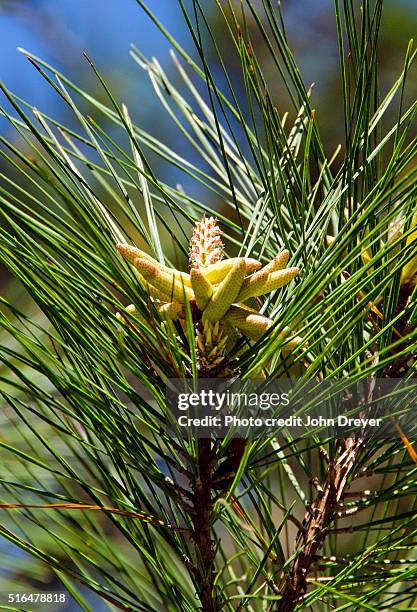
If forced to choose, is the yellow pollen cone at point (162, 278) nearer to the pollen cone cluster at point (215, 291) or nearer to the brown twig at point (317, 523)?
the pollen cone cluster at point (215, 291)

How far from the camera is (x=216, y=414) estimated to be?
1.18 feet

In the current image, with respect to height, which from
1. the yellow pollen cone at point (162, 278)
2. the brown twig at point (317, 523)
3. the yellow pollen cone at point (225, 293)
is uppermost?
the yellow pollen cone at point (162, 278)

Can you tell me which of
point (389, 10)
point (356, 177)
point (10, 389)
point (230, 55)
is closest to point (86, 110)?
point (230, 55)

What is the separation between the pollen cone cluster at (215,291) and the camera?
347 millimetres

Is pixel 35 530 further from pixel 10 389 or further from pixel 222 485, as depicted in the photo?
pixel 222 485

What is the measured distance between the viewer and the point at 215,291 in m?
0.36

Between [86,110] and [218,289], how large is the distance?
1.05m

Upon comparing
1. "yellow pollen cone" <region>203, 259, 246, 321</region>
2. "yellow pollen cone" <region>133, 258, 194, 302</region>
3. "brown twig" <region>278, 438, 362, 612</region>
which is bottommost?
"brown twig" <region>278, 438, 362, 612</region>

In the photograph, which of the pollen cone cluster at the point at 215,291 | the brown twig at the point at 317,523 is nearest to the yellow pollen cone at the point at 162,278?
the pollen cone cluster at the point at 215,291

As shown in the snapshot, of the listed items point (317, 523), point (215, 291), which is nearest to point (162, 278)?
point (215, 291)

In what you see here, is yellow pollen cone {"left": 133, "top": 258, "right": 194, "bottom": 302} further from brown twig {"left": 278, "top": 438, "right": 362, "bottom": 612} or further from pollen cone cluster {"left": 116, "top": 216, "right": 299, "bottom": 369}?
brown twig {"left": 278, "top": 438, "right": 362, "bottom": 612}

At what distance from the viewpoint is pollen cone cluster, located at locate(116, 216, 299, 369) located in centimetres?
35

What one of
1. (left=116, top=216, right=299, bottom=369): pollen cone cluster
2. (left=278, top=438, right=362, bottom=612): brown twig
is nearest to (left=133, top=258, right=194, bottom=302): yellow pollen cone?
(left=116, top=216, right=299, bottom=369): pollen cone cluster

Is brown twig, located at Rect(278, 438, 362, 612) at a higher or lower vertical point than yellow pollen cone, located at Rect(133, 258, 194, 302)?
lower
